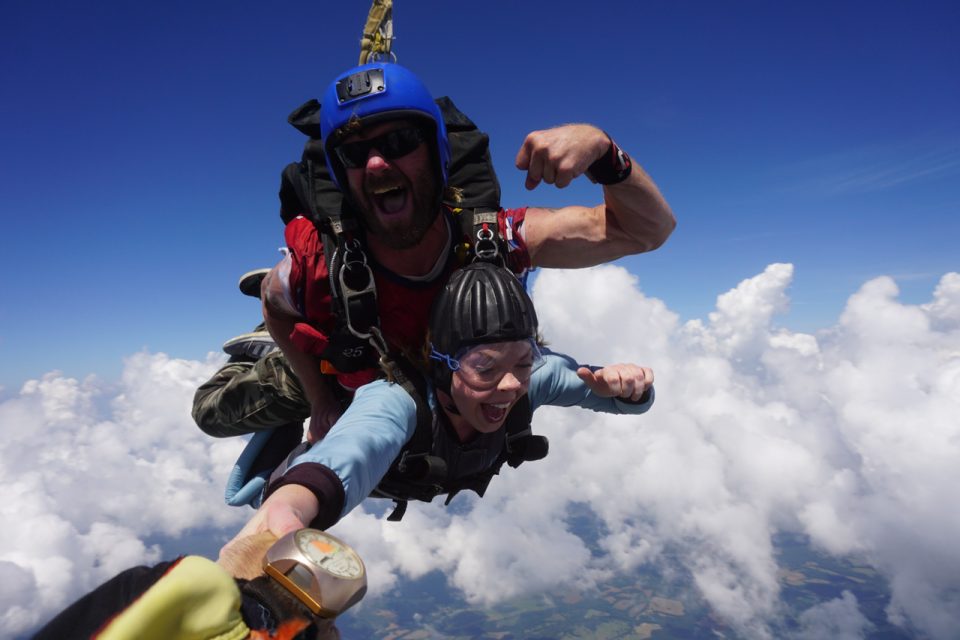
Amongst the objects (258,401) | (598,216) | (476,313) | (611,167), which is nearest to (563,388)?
(476,313)

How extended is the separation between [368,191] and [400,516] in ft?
8.20

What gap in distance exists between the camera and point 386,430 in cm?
243

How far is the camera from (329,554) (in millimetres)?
1280

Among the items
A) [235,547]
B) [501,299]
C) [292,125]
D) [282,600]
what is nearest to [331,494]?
[235,547]

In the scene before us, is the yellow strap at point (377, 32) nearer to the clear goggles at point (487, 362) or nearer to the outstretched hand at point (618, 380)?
the clear goggles at point (487, 362)

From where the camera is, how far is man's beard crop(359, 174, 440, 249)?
2920mm

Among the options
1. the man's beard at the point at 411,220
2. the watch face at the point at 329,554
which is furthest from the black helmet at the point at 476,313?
the watch face at the point at 329,554

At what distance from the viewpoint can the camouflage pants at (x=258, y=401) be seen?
387 cm

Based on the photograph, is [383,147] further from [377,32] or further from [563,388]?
[563,388]

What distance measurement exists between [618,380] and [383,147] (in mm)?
1961

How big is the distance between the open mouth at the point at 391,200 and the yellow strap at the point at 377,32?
1.21m

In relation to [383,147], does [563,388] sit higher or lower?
lower

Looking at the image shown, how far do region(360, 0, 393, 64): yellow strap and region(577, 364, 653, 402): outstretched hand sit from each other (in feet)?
8.68

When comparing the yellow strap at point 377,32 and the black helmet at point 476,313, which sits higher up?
the yellow strap at point 377,32
